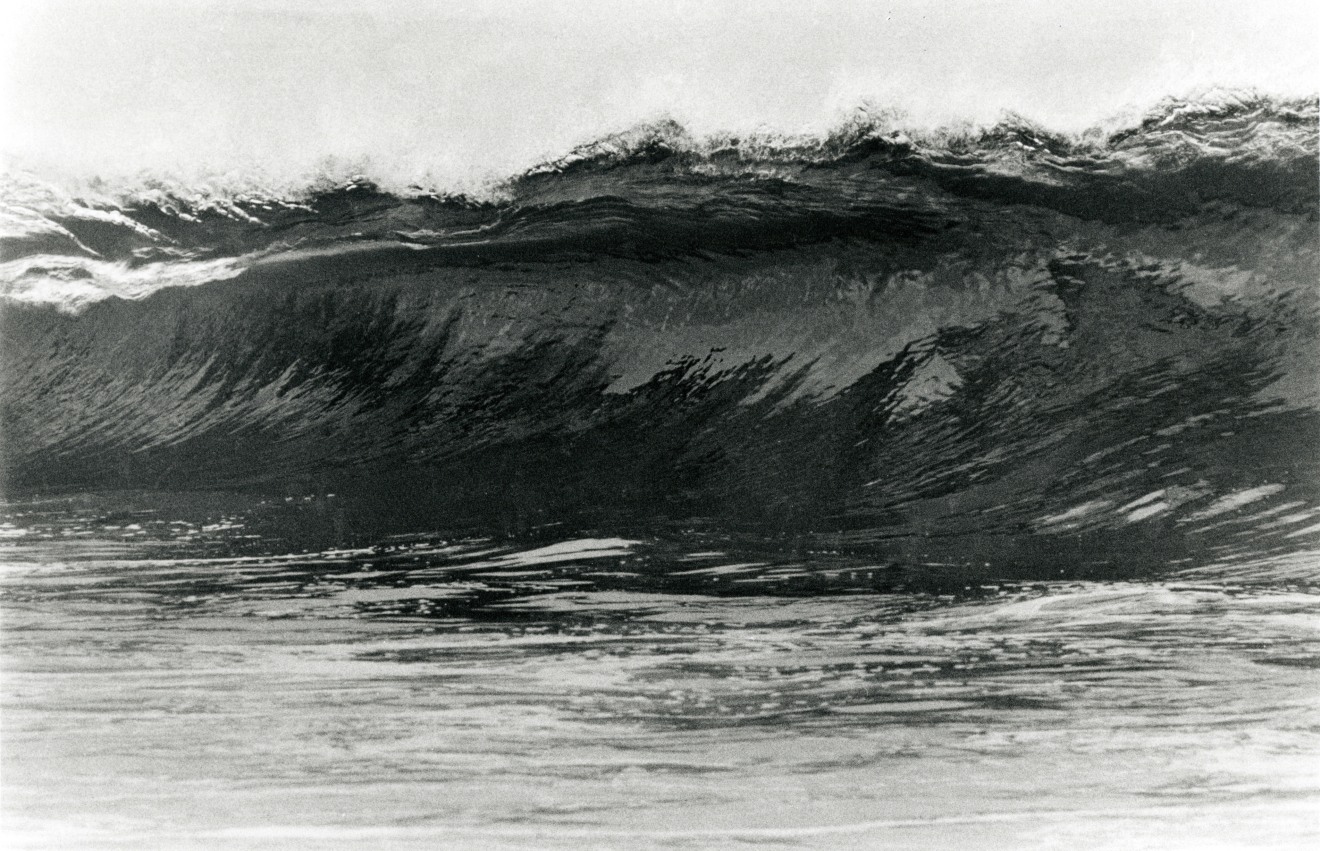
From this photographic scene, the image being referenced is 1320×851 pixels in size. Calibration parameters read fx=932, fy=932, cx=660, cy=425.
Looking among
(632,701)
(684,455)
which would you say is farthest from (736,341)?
(632,701)

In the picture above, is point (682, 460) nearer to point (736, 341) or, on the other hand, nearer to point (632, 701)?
point (736, 341)

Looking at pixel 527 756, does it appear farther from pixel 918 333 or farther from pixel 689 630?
pixel 918 333

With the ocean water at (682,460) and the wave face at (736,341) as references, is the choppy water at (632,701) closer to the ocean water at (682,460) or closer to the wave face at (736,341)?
the ocean water at (682,460)

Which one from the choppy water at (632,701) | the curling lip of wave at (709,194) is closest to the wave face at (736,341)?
the curling lip of wave at (709,194)

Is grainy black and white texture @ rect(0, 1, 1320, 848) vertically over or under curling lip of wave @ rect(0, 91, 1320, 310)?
under

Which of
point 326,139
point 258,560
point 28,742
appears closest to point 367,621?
point 258,560

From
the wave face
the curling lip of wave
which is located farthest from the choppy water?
the curling lip of wave

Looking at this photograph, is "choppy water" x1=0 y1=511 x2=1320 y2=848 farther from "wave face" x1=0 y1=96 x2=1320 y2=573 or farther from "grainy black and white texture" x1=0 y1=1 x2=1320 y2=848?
"wave face" x1=0 y1=96 x2=1320 y2=573
